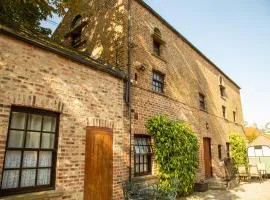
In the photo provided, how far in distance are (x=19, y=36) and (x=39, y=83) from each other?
1242 mm

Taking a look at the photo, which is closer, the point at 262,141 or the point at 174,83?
the point at 174,83

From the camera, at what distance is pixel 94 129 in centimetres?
730

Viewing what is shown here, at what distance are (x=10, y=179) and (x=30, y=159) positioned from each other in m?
0.61

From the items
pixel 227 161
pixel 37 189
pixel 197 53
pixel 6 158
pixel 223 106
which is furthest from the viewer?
pixel 223 106

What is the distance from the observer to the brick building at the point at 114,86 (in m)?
5.90

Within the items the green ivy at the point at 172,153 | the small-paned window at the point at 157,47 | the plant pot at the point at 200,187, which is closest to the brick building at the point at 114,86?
the small-paned window at the point at 157,47

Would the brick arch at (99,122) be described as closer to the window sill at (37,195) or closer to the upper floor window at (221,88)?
the window sill at (37,195)

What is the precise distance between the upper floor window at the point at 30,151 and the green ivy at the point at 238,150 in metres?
16.1

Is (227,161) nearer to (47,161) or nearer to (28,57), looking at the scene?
(47,161)

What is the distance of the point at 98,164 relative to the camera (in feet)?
23.7

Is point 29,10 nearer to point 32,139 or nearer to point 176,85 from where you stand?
point 32,139

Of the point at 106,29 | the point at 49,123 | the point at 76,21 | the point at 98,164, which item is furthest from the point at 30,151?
the point at 76,21

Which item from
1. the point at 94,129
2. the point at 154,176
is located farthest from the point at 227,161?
the point at 94,129

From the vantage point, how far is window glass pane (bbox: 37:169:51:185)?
5.80 meters
